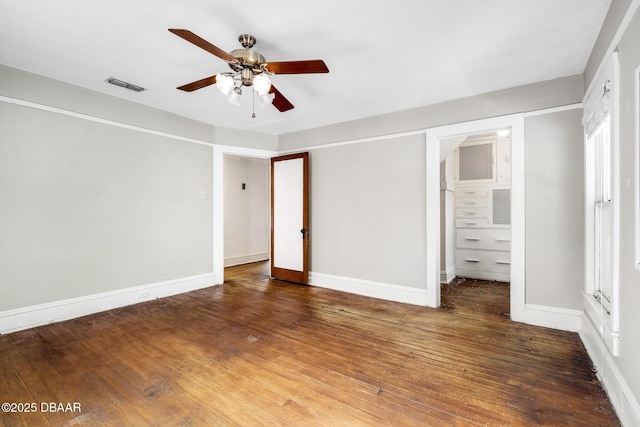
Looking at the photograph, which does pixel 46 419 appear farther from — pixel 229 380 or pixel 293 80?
pixel 293 80

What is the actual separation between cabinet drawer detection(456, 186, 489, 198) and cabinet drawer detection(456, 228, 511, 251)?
0.64 m

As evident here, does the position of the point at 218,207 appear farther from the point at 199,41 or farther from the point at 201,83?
the point at 199,41

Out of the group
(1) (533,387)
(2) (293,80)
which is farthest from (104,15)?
(1) (533,387)

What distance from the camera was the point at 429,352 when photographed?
2.48 m

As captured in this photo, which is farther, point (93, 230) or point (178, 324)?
point (93, 230)

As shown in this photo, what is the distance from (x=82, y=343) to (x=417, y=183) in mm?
4077

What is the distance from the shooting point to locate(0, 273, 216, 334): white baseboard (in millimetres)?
2873

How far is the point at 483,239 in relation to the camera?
5.04m

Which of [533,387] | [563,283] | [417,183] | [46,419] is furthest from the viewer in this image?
[417,183]

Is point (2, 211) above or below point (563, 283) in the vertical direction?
above

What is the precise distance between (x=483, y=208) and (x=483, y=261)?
961mm

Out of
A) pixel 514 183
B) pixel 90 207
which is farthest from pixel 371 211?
pixel 90 207

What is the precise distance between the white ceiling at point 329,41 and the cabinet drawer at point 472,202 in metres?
2.34

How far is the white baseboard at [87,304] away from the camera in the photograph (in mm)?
2873
